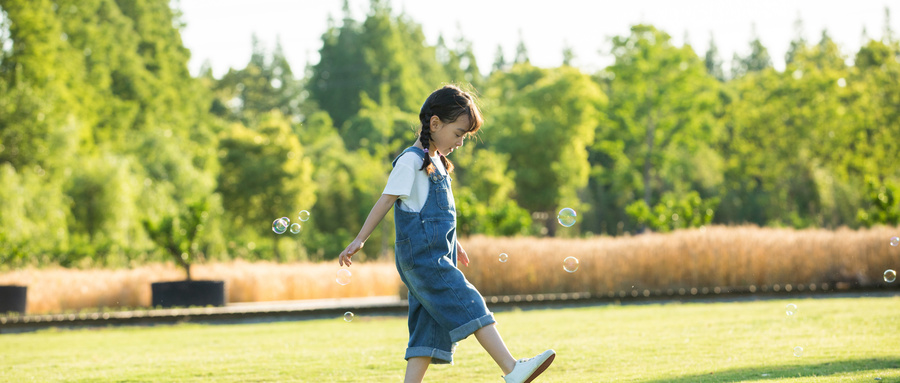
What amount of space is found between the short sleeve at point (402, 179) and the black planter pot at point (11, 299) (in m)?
12.9

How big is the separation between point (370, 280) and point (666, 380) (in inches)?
581

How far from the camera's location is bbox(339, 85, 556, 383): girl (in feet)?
13.2

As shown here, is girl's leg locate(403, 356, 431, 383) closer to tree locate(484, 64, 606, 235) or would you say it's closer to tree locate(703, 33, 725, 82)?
tree locate(484, 64, 606, 235)

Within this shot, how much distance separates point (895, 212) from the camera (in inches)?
725

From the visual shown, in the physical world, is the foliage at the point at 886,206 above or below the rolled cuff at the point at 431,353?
above

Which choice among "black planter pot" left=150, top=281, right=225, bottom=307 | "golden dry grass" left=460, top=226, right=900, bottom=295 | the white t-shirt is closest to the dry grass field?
"golden dry grass" left=460, top=226, right=900, bottom=295

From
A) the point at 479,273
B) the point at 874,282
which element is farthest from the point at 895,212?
the point at 479,273

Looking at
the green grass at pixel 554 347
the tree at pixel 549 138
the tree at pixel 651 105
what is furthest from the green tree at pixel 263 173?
the green grass at pixel 554 347

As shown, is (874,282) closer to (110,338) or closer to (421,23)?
(110,338)

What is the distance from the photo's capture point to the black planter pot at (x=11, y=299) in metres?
14.7

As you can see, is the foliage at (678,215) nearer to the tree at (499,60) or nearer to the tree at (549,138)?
the tree at (549,138)

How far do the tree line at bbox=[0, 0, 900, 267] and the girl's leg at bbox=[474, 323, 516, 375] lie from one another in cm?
1908

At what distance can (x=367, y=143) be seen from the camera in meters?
54.5

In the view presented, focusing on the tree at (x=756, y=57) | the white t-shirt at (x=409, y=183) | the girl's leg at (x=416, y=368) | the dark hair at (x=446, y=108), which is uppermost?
the tree at (x=756, y=57)
